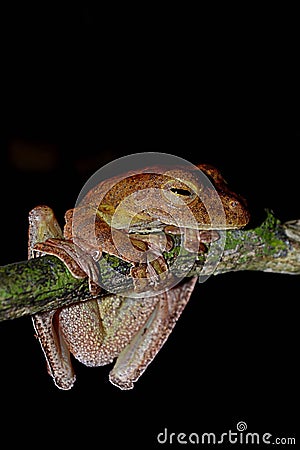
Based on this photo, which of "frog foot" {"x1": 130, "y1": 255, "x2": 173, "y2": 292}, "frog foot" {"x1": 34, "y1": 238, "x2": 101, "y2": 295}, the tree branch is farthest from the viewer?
"frog foot" {"x1": 130, "y1": 255, "x2": 173, "y2": 292}

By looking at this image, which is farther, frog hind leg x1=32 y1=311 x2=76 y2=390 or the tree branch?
frog hind leg x1=32 y1=311 x2=76 y2=390

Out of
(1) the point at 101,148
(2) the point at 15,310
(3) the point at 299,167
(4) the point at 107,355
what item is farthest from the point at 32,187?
(2) the point at 15,310

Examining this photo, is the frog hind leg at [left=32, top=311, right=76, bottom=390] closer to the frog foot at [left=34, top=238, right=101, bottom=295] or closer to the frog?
the frog

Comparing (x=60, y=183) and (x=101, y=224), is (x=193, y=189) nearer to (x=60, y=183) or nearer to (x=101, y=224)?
(x=101, y=224)
